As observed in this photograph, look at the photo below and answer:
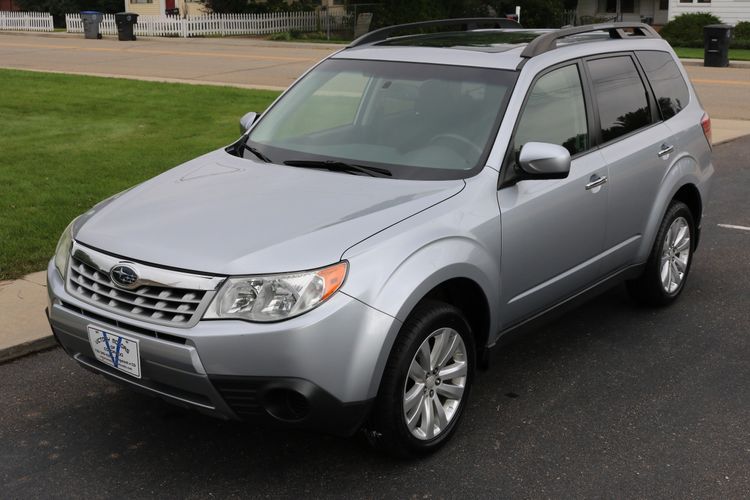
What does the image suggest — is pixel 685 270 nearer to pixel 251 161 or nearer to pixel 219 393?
pixel 251 161

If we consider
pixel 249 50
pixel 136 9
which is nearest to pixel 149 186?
pixel 249 50

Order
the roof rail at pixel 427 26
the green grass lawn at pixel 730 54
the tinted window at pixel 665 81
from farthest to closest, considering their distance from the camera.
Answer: the green grass lawn at pixel 730 54, the tinted window at pixel 665 81, the roof rail at pixel 427 26

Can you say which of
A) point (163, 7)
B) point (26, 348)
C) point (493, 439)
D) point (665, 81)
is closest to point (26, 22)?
point (163, 7)

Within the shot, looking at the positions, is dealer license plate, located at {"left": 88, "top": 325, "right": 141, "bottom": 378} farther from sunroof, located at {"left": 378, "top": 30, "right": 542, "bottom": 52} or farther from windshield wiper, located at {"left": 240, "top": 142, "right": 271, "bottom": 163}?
sunroof, located at {"left": 378, "top": 30, "right": 542, "bottom": 52}

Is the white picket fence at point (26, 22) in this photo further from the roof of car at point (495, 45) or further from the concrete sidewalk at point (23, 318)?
the roof of car at point (495, 45)

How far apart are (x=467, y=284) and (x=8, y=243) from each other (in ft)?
14.9

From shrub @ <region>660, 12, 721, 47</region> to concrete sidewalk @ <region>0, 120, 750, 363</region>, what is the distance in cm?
3302

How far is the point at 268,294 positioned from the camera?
3.67 meters

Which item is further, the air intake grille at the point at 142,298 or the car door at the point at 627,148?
the car door at the point at 627,148

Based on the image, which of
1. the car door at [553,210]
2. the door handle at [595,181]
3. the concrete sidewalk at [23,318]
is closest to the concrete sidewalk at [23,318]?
the concrete sidewalk at [23,318]

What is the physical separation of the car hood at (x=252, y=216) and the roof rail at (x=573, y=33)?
1013mm

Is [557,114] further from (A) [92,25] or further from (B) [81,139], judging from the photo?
(A) [92,25]

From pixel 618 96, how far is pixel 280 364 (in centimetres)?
300

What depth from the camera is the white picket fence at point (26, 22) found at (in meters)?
43.2
